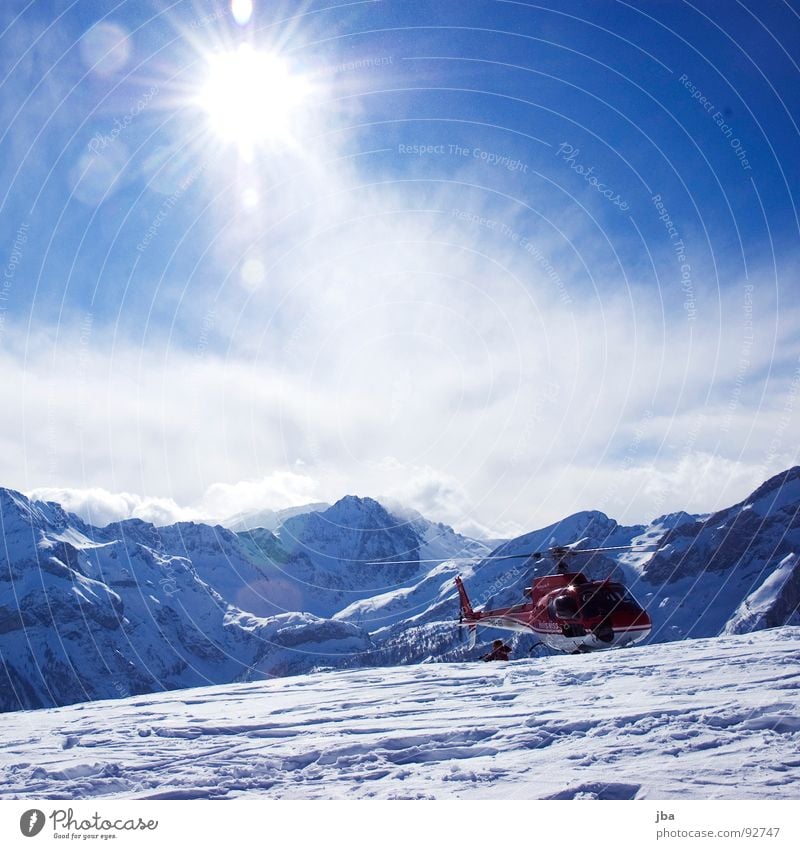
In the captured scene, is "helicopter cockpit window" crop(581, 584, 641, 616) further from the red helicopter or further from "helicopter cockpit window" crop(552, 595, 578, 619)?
"helicopter cockpit window" crop(552, 595, 578, 619)

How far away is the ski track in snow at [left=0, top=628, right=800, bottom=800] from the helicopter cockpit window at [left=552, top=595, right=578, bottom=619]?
8.61 metres

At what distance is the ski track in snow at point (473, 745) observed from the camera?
7.45 metres

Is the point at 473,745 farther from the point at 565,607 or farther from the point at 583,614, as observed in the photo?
the point at 565,607

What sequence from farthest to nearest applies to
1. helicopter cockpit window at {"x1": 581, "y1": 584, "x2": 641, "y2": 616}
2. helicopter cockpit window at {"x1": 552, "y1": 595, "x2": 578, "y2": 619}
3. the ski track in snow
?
helicopter cockpit window at {"x1": 552, "y1": 595, "x2": 578, "y2": 619}
helicopter cockpit window at {"x1": 581, "y1": 584, "x2": 641, "y2": 616}
the ski track in snow

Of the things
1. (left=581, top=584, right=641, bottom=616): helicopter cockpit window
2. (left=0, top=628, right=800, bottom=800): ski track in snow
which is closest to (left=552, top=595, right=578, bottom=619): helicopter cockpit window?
(left=581, top=584, right=641, bottom=616): helicopter cockpit window

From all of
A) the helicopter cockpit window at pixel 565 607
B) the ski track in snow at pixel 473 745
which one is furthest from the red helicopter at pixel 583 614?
the ski track in snow at pixel 473 745

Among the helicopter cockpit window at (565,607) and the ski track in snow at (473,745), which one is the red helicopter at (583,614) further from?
the ski track in snow at (473,745)

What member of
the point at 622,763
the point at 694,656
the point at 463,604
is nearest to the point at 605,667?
the point at 694,656

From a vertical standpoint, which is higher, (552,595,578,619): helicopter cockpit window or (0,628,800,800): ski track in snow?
(552,595,578,619): helicopter cockpit window

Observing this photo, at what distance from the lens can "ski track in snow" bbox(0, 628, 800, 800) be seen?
745cm

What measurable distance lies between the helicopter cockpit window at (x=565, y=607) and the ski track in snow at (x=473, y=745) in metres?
8.61
